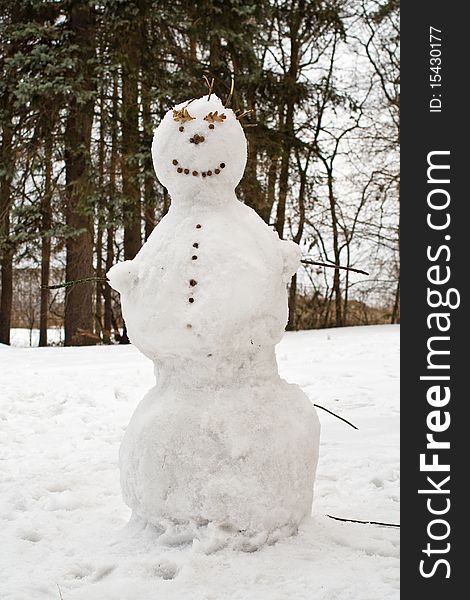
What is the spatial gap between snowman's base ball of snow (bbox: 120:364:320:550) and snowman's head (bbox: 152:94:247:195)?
932mm

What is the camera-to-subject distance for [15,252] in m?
12.0

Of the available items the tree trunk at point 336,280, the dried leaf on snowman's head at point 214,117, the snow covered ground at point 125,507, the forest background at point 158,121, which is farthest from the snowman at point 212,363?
the tree trunk at point 336,280

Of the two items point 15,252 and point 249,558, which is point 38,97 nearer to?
point 15,252

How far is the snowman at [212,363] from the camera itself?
2.95 metres

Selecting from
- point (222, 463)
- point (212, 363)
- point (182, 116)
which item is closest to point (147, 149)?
point (182, 116)

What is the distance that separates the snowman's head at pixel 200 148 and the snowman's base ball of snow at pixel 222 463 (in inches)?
36.7

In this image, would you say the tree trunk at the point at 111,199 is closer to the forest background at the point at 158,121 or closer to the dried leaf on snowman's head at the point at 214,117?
the forest background at the point at 158,121

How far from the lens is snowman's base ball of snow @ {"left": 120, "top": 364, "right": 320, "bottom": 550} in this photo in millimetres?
2939

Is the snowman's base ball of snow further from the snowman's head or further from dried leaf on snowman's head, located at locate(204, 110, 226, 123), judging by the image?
dried leaf on snowman's head, located at locate(204, 110, 226, 123)

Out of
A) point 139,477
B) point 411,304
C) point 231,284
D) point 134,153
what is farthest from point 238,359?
point 134,153

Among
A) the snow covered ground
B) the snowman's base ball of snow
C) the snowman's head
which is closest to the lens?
the snow covered ground

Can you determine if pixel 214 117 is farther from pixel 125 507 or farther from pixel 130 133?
pixel 130 133

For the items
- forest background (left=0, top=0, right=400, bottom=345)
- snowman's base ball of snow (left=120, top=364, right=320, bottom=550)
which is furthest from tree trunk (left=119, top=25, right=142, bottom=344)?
snowman's base ball of snow (left=120, top=364, right=320, bottom=550)

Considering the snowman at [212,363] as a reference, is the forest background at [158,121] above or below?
above
